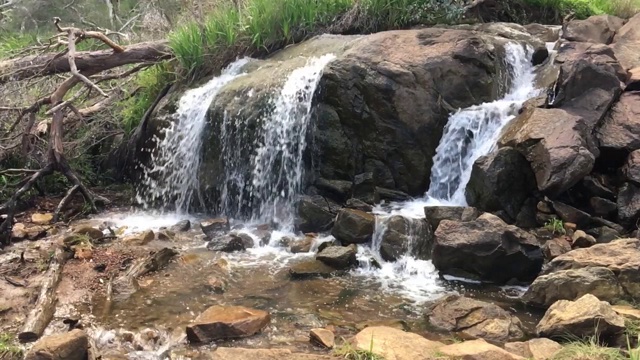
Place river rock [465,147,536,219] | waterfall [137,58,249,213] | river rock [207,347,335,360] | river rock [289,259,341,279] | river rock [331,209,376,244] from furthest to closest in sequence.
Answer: waterfall [137,58,249,213] → river rock [465,147,536,219] → river rock [331,209,376,244] → river rock [289,259,341,279] → river rock [207,347,335,360]

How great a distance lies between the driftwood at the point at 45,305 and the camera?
4.04 metres

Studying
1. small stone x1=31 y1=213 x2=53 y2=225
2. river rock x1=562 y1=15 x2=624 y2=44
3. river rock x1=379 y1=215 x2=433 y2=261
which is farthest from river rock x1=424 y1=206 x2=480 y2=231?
small stone x1=31 y1=213 x2=53 y2=225

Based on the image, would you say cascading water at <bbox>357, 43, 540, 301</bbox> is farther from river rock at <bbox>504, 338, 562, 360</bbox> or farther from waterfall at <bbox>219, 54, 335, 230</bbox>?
river rock at <bbox>504, 338, 562, 360</bbox>

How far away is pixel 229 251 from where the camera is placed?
609 centimetres

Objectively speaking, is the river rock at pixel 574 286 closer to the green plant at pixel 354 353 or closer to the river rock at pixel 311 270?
the green plant at pixel 354 353

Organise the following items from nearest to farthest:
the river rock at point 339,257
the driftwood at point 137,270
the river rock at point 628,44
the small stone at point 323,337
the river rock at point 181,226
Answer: the small stone at point 323,337, the driftwood at point 137,270, the river rock at point 339,257, the river rock at point 181,226, the river rock at point 628,44

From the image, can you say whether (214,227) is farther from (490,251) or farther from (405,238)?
(490,251)

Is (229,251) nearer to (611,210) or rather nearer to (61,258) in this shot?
(61,258)

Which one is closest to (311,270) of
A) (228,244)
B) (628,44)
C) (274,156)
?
(228,244)

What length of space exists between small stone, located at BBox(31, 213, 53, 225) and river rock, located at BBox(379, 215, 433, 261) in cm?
429

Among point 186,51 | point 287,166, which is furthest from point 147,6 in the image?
point 287,166

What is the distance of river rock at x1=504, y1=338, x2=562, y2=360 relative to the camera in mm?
3428

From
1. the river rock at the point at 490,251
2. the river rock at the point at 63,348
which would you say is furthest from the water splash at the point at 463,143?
the river rock at the point at 63,348

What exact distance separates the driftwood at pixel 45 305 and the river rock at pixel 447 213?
12.1 feet
